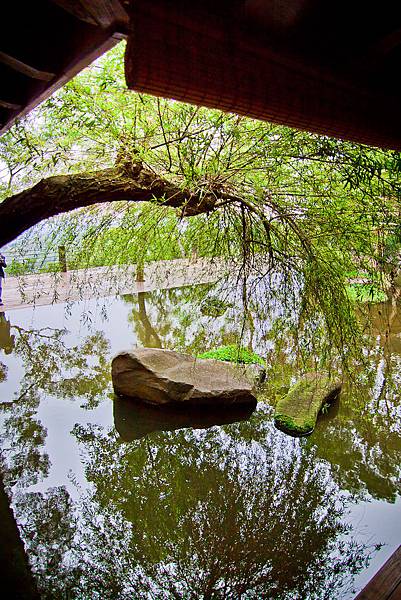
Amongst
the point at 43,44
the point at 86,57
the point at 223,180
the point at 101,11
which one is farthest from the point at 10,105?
the point at 223,180

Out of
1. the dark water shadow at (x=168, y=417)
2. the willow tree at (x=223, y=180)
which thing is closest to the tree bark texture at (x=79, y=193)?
the willow tree at (x=223, y=180)

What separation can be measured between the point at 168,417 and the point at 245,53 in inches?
133

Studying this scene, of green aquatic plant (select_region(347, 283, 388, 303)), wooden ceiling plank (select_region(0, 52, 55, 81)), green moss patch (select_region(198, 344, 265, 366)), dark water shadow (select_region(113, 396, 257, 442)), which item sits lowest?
dark water shadow (select_region(113, 396, 257, 442))

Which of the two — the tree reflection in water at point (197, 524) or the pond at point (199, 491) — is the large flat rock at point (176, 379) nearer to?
the pond at point (199, 491)

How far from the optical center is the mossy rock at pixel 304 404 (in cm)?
371

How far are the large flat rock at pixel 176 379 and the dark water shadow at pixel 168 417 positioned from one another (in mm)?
62

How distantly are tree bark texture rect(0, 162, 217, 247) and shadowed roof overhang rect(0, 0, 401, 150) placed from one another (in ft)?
3.20

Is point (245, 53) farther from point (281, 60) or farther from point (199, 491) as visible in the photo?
point (199, 491)

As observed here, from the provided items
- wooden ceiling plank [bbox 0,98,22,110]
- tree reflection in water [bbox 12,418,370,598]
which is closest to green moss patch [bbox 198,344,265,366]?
tree reflection in water [bbox 12,418,370,598]

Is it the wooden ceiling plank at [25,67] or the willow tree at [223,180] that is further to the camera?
the willow tree at [223,180]

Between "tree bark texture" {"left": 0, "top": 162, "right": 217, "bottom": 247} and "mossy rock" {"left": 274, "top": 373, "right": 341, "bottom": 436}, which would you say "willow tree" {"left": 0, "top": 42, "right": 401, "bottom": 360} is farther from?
"mossy rock" {"left": 274, "top": 373, "right": 341, "bottom": 436}

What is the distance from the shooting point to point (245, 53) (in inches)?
36.2

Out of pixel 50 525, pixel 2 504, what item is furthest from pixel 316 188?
pixel 2 504

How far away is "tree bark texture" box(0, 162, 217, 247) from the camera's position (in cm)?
228
